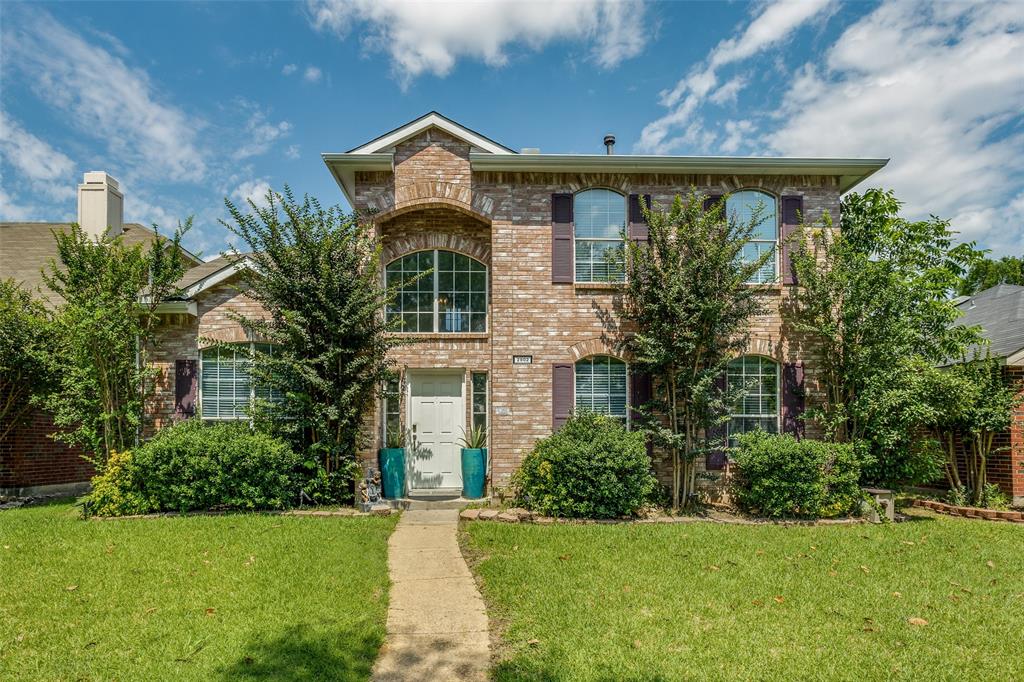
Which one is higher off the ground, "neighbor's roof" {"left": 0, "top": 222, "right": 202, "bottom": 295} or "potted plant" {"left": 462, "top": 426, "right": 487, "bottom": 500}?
"neighbor's roof" {"left": 0, "top": 222, "right": 202, "bottom": 295}

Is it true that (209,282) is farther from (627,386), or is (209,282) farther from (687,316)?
(687,316)

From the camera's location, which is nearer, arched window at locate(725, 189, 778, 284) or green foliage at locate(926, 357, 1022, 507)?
green foliage at locate(926, 357, 1022, 507)

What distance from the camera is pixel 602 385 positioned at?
1066 centimetres

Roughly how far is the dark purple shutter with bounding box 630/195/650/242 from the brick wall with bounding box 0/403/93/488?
1128 centimetres

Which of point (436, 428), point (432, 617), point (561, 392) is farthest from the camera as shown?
point (436, 428)

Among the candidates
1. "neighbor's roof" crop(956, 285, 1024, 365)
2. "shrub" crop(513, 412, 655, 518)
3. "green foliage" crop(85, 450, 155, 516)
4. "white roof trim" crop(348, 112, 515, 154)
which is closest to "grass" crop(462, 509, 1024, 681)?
"shrub" crop(513, 412, 655, 518)

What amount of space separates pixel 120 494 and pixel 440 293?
5.89 m

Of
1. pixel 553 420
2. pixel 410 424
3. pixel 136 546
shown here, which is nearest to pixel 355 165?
pixel 410 424

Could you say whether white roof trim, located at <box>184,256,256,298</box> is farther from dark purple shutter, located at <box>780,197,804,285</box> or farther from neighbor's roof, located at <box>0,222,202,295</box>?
dark purple shutter, located at <box>780,197,804,285</box>

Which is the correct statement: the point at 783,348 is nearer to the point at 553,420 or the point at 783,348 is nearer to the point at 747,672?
the point at 553,420

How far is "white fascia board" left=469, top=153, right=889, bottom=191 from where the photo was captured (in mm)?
10408

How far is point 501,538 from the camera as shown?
8.00 m

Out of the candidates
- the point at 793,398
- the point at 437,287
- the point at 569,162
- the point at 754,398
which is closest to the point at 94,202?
the point at 437,287

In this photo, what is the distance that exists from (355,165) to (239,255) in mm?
2430
